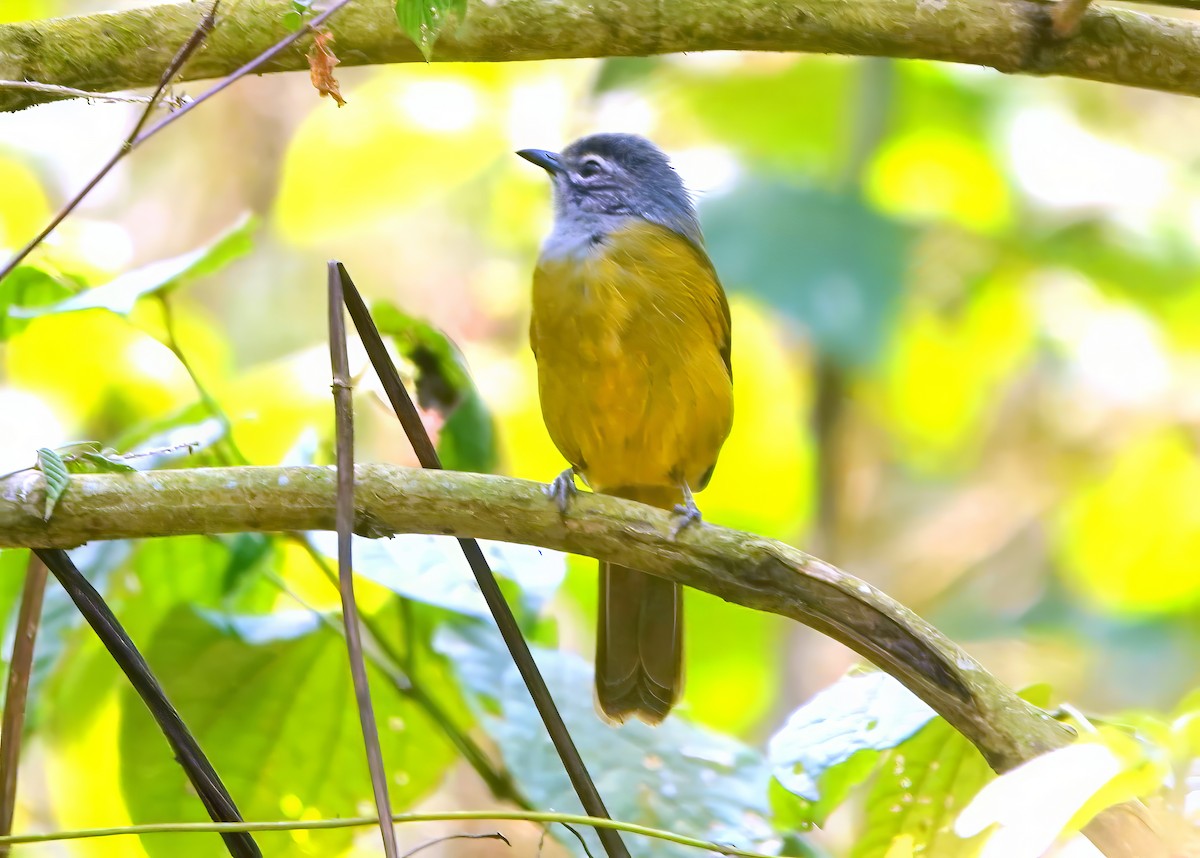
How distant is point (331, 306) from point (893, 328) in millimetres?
2501

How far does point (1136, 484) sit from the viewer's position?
4188 mm

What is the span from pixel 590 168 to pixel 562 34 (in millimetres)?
1651

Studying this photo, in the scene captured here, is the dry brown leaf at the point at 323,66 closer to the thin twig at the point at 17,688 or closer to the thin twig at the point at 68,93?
the thin twig at the point at 68,93

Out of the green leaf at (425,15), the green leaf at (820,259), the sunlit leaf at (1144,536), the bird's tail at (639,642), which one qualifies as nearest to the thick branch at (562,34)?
the green leaf at (425,15)

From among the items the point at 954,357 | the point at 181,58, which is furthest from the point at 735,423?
the point at 181,58

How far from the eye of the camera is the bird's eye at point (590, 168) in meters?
3.33

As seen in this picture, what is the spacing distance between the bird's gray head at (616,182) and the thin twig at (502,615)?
1485 mm

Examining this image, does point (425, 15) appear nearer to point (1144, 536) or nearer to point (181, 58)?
point (181, 58)

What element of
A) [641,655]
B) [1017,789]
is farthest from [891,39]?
[641,655]

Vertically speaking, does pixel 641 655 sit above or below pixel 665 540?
above

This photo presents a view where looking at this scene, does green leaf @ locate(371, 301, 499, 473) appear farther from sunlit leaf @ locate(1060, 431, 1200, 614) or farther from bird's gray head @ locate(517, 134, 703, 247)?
sunlit leaf @ locate(1060, 431, 1200, 614)

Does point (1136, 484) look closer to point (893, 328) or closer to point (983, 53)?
point (893, 328)

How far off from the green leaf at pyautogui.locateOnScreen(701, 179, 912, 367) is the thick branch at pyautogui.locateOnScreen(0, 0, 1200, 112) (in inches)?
72.9

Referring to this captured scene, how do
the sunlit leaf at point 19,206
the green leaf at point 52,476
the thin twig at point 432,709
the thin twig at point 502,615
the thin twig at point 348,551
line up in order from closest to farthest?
1. the thin twig at point 348,551
2. the green leaf at point 52,476
3. the thin twig at point 502,615
4. the thin twig at point 432,709
5. the sunlit leaf at point 19,206
